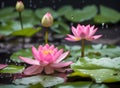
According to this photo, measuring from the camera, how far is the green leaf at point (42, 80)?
1223 millimetres

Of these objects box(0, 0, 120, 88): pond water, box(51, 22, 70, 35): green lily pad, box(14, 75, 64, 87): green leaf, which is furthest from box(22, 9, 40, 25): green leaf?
box(14, 75, 64, 87): green leaf

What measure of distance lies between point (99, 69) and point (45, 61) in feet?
0.65

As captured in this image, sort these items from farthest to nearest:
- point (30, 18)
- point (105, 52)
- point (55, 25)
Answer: point (30, 18) → point (55, 25) → point (105, 52)

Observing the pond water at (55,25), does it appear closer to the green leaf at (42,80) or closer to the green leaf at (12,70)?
the green leaf at (12,70)

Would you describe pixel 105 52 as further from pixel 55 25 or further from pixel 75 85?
pixel 55 25

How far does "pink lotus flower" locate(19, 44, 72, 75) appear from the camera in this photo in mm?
1294

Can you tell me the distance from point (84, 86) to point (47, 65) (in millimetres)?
209

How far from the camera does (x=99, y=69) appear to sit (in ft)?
4.23

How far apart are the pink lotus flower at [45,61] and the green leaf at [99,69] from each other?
0.06 meters

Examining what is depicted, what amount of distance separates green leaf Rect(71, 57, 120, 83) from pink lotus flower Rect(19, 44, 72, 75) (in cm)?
6

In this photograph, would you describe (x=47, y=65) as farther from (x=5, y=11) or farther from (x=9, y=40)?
(x=5, y=11)

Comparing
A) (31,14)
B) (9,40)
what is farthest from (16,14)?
(9,40)

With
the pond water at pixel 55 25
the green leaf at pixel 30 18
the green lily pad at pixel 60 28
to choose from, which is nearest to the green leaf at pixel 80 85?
the pond water at pixel 55 25

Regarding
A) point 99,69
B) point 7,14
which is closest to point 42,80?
point 99,69
